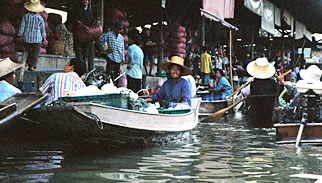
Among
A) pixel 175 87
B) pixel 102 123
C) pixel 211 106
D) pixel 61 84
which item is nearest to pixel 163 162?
pixel 102 123

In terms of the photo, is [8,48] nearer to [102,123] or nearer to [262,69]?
[102,123]

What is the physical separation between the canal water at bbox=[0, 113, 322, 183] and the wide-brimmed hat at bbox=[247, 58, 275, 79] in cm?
217

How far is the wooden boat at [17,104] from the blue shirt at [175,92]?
111 inches

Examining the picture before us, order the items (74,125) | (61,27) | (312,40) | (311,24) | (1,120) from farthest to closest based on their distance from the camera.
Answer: (312,40) → (311,24) → (61,27) → (74,125) → (1,120)

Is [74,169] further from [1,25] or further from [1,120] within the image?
[1,25]

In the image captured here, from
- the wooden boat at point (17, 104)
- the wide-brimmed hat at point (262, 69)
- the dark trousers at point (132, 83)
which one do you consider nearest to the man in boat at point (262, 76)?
the wide-brimmed hat at point (262, 69)

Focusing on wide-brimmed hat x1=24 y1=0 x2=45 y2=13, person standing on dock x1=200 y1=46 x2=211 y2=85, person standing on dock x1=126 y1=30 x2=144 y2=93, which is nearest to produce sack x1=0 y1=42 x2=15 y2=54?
wide-brimmed hat x1=24 y1=0 x2=45 y2=13

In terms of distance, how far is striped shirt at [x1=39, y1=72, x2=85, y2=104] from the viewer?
21.1 ft

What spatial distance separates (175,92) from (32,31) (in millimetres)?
3567

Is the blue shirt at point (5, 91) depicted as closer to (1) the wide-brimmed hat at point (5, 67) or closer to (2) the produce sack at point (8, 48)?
(1) the wide-brimmed hat at point (5, 67)

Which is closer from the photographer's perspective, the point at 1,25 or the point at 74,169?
the point at 74,169

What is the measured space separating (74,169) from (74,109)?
26.1 inches

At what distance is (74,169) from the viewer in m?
5.29

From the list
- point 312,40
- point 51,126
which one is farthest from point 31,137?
point 312,40
